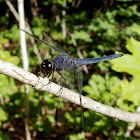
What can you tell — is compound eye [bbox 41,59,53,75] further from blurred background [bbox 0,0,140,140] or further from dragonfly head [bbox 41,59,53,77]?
blurred background [bbox 0,0,140,140]

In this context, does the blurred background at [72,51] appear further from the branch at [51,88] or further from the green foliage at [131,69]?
the branch at [51,88]

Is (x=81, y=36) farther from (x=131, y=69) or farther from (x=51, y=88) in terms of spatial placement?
(x=51, y=88)

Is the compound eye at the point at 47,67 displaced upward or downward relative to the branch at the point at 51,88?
upward

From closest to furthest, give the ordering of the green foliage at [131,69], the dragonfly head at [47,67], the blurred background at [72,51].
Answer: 1. the dragonfly head at [47,67]
2. the green foliage at [131,69]
3. the blurred background at [72,51]

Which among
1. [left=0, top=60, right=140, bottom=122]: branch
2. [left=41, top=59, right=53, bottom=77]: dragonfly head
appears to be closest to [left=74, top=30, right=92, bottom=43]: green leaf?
[left=41, top=59, right=53, bottom=77]: dragonfly head

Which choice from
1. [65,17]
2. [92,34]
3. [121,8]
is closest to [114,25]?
[121,8]

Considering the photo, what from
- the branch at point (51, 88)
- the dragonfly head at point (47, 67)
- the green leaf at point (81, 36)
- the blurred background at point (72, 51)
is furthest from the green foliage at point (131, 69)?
the green leaf at point (81, 36)
